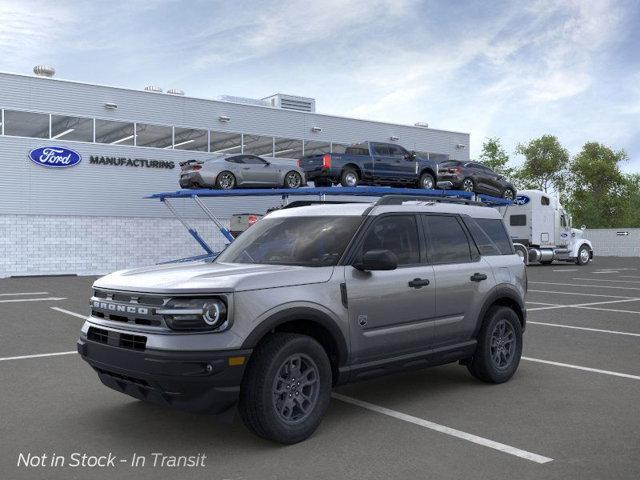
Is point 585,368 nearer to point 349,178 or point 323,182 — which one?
point 349,178

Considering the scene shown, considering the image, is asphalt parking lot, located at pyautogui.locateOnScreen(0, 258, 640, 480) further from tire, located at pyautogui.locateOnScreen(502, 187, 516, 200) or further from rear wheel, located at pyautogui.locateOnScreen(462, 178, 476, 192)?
tire, located at pyautogui.locateOnScreen(502, 187, 516, 200)

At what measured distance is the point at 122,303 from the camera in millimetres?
4961

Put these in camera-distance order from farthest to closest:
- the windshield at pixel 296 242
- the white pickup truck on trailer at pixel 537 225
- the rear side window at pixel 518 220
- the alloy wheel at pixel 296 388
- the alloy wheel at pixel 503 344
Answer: the rear side window at pixel 518 220, the white pickup truck on trailer at pixel 537 225, the alloy wheel at pixel 503 344, the windshield at pixel 296 242, the alloy wheel at pixel 296 388

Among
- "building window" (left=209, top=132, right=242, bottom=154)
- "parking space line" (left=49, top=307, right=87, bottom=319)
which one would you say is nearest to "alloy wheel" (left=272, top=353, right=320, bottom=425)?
"parking space line" (left=49, top=307, right=87, bottom=319)

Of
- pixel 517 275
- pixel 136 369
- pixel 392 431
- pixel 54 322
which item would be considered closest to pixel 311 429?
pixel 392 431

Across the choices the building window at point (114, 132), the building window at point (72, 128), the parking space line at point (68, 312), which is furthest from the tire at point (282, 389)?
the building window at point (114, 132)

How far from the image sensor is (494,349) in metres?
6.84

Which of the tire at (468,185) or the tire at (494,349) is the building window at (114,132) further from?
the tire at (494,349)

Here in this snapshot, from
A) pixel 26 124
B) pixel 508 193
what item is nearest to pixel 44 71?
pixel 26 124

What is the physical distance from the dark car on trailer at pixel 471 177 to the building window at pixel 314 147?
9.98m

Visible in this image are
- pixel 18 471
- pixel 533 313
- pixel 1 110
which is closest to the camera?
pixel 18 471

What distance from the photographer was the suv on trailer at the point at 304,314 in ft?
15.0

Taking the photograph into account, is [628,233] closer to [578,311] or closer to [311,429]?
[578,311]

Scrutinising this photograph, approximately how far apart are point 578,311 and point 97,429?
34.4ft
